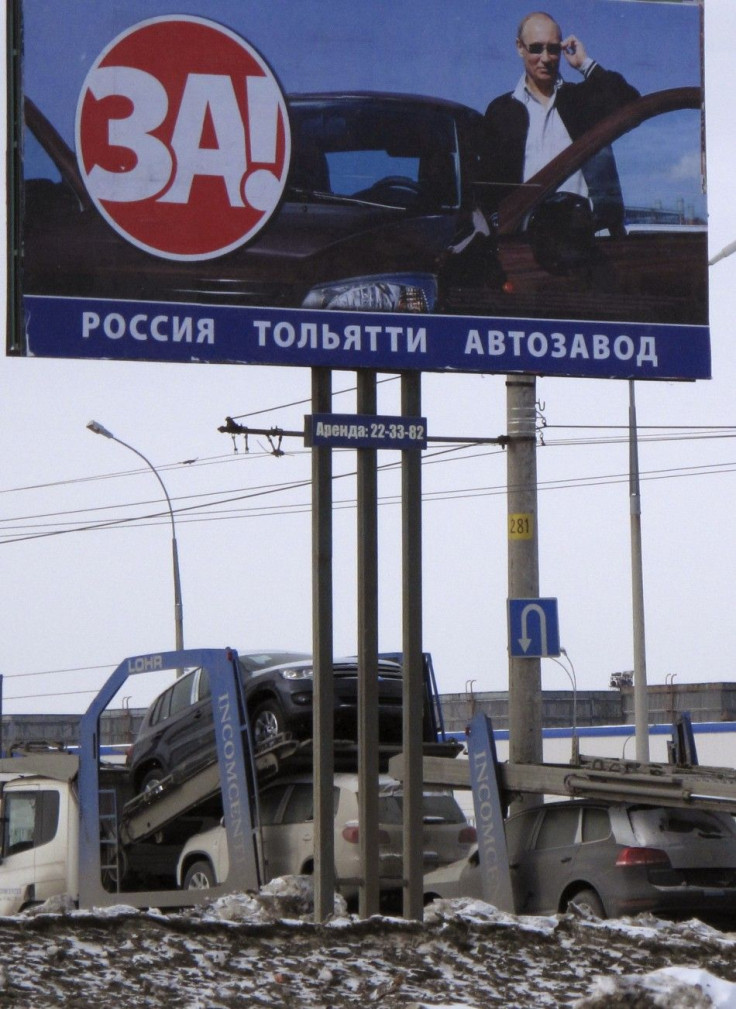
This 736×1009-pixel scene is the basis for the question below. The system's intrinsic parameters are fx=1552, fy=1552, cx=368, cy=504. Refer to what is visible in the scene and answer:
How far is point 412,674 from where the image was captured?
38.5 feet

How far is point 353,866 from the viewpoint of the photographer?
14.1 metres

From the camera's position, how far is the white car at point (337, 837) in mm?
14172

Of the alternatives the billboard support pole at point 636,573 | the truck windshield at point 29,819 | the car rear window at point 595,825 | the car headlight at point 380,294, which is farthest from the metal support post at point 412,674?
the billboard support pole at point 636,573

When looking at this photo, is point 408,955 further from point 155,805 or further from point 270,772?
point 155,805

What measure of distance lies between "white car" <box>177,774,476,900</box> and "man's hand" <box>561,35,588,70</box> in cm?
652

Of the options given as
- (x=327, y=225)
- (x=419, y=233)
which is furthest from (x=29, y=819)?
(x=419, y=233)

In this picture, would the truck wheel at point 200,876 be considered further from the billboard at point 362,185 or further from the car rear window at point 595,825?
the billboard at point 362,185

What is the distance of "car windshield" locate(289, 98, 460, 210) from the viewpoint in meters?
12.0

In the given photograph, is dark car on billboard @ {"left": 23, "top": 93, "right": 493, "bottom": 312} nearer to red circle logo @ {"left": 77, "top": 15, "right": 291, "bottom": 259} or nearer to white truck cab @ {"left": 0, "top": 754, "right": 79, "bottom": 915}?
red circle logo @ {"left": 77, "top": 15, "right": 291, "bottom": 259}

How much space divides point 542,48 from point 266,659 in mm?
7050

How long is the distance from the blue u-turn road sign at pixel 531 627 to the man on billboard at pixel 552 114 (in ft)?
15.6

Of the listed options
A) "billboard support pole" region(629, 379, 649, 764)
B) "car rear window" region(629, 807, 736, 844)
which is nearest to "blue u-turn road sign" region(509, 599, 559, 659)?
"car rear window" region(629, 807, 736, 844)

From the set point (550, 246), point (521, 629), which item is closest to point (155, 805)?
point (521, 629)

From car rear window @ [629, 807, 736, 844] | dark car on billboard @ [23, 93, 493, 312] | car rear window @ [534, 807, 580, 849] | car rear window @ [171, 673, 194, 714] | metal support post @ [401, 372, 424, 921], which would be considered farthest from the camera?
car rear window @ [171, 673, 194, 714]
